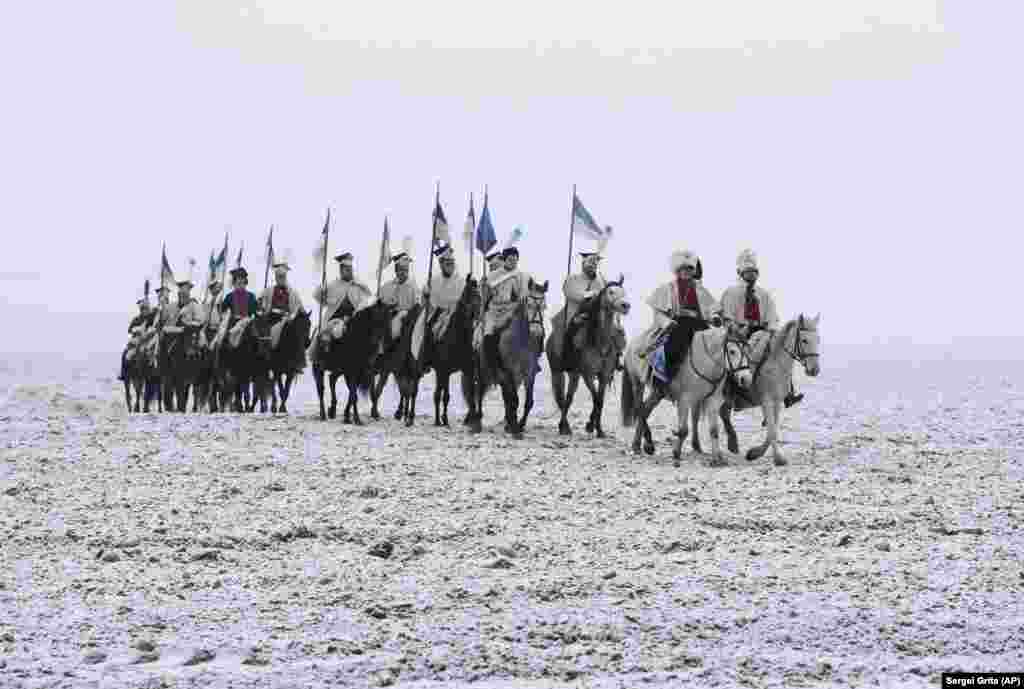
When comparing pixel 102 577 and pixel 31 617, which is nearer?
pixel 31 617

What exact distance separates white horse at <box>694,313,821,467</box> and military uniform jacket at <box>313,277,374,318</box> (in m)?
7.95

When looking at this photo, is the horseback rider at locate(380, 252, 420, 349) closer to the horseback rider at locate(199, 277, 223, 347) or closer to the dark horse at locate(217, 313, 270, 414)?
the dark horse at locate(217, 313, 270, 414)

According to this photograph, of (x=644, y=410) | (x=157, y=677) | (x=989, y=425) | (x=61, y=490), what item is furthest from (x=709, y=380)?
(x=989, y=425)

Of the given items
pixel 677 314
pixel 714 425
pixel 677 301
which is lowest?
pixel 714 425

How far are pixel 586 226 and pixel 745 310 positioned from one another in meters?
4.55

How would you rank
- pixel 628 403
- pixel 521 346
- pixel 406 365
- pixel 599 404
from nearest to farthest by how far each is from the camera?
1. pixel 628 403
2. pixel 521 346
3. pixel 599 404
4. pixel 406 365

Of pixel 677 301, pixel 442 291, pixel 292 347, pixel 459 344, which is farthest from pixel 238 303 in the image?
pixel 677 301

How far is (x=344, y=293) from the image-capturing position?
2400 cm

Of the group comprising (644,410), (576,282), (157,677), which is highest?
(576,282)

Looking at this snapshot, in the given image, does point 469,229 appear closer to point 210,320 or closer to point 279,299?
point 279,299

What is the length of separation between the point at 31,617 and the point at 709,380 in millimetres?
8808

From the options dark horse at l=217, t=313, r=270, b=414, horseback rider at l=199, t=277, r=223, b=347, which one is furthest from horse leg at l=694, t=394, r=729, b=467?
horseback rider at l=199, t=277, r=223, b=347

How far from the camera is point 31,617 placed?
10203 mm

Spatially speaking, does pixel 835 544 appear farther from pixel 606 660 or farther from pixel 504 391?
pixel 504 391
